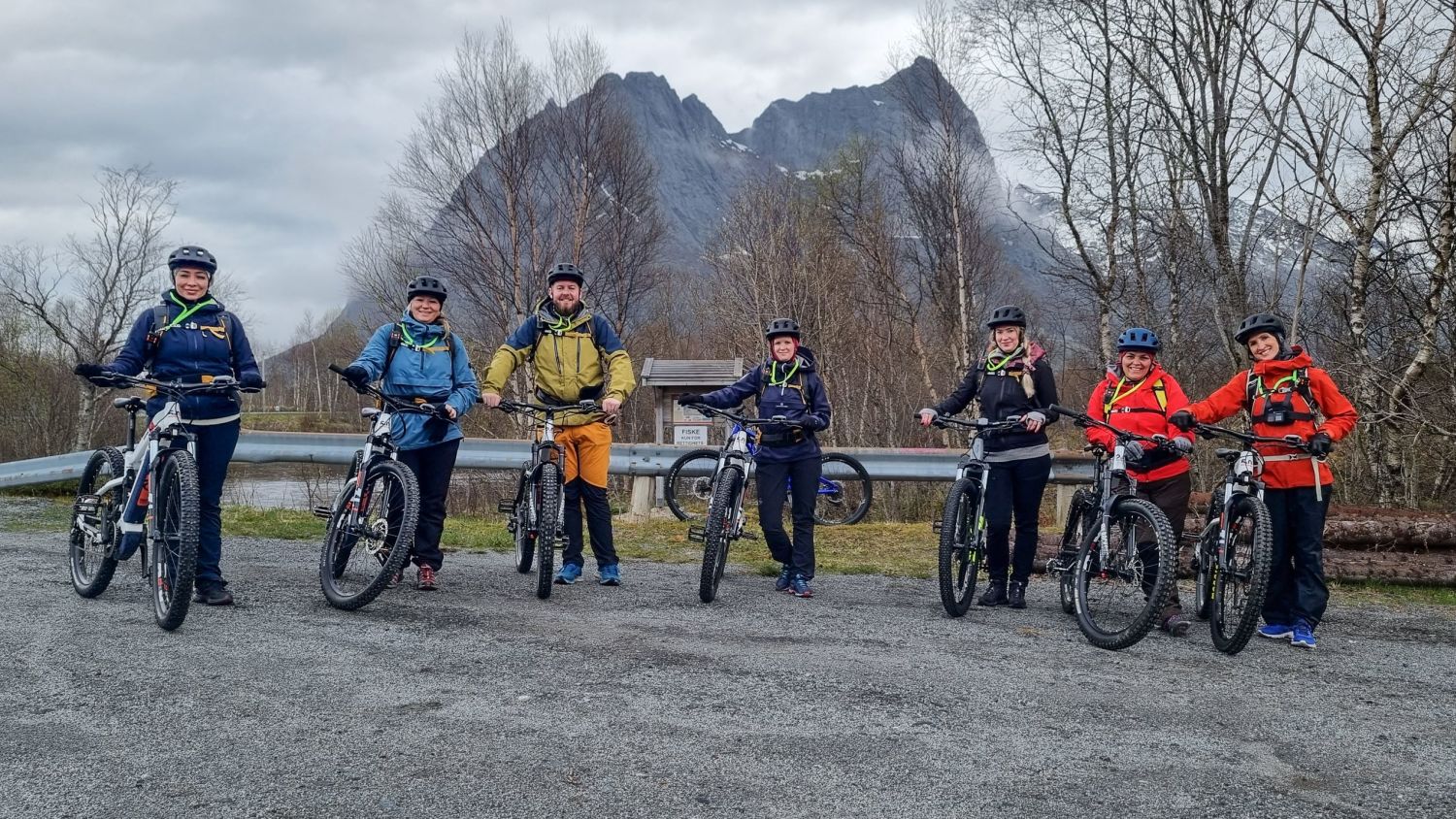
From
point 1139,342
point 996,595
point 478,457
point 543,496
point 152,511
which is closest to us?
point 152,511

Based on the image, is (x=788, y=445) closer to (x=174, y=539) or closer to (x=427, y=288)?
(x=427, y=288)

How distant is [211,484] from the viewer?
19.3ft

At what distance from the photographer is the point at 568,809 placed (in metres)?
3.01

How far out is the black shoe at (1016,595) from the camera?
Answer: 6660mm

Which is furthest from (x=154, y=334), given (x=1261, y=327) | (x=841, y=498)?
(x=841, y=498)

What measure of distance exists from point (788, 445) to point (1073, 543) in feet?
6.76

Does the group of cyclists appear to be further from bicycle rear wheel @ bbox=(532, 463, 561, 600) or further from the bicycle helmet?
bicycle rear wheel @ bbox=(532, 463, 561, 600)

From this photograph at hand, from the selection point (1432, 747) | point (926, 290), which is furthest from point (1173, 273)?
point (1432, 747)

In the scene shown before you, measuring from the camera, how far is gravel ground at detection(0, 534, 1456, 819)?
3.16m

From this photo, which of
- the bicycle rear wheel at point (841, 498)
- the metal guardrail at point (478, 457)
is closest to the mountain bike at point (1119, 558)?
the metal guardrail at point (478, 457)

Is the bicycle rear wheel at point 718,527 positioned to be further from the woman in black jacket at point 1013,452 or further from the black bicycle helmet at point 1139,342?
the black bicycle helmet at point 1139,342

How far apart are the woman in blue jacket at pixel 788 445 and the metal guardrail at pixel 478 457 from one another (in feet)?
11.0

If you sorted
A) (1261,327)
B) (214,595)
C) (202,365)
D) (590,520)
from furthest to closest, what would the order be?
(590,520) → (1261,327) → (202,365) → (214,595)

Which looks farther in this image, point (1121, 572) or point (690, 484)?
point (690, 484)
